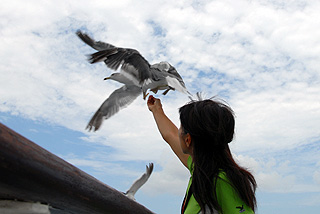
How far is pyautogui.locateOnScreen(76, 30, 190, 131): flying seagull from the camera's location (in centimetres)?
338

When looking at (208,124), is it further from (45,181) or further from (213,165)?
(45,181)

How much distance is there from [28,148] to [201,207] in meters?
1.00

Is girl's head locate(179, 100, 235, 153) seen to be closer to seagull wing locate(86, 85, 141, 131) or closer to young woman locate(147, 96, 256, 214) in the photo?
young woman locate(147, 96, 256, 214)

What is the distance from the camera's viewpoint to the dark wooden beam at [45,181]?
756mm

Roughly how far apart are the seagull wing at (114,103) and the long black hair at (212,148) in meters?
2.35

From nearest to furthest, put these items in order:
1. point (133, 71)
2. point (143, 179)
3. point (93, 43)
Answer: point (133, 71) < point (93, 43) < point (143, 179)

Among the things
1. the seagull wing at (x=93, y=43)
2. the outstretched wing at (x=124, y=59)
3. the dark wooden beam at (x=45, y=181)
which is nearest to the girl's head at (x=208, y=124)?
the dark wooden beam at (x=45, y=181)

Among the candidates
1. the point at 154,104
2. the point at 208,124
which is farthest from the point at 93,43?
the point at 208,124

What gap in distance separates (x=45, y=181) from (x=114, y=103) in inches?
138

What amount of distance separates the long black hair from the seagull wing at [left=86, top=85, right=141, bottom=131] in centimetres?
235

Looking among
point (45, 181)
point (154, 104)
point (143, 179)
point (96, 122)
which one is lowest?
point (45, 181)

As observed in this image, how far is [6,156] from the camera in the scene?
735mm

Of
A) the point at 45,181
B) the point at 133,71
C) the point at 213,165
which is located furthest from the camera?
the point at 133,71

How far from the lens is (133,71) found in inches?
140
